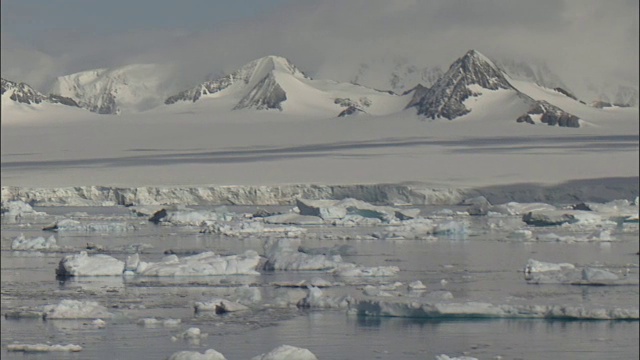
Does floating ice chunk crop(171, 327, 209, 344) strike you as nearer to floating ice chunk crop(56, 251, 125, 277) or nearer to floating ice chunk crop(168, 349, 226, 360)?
floating ice chunk crop(168, 349, 226, 360)

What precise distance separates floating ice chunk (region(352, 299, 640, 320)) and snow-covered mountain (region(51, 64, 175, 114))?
286 feet

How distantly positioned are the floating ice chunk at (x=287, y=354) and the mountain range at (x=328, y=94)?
6948cm

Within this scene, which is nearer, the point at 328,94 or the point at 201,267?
the point at 201,267

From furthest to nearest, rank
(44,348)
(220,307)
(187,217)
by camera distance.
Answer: (187,217) → (220,307) → (44,348)

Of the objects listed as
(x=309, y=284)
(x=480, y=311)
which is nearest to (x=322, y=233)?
(x=309, y=284)

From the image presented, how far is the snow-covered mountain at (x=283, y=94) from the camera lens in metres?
90.7

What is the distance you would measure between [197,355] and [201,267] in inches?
298

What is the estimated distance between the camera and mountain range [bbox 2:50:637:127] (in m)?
86.7

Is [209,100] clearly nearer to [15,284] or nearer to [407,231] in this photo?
[407,231]

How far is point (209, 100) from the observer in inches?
3711

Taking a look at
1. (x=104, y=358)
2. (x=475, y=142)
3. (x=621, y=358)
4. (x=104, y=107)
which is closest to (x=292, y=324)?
(x=104, y=358)

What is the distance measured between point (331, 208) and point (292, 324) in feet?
68.7

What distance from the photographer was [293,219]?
110ft

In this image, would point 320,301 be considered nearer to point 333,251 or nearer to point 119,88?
point 333,251
